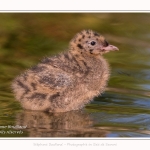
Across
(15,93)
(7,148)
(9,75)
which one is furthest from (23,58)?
(7,148)

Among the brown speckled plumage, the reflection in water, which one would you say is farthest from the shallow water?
the brown speckled plumage

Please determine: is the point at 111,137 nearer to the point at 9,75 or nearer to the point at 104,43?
the point at 104,43

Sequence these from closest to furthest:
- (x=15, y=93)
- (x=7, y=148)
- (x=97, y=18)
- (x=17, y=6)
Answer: (x=7, y=148), (x=15, y=93), (x=17, y=6), (x=97, y=18)

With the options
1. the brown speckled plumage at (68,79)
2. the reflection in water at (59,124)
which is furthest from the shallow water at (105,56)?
the brown speckled plumage at (68,79)


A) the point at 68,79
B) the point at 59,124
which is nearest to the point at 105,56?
the point at 68,79

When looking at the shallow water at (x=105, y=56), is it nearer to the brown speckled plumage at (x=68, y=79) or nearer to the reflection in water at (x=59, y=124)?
the reflection in water at (x=59, y=124)

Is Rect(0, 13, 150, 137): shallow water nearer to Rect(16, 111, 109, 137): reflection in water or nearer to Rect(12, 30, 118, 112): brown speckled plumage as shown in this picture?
Rect(16, 111, 109, 137): reflection in water

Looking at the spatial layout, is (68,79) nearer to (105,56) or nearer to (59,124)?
(59,124)
